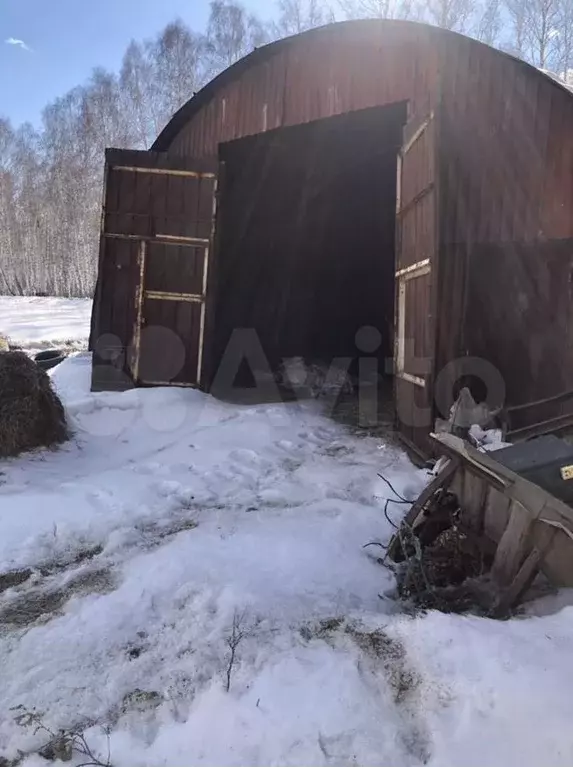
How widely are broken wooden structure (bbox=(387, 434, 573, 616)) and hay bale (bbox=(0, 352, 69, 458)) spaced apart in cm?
309

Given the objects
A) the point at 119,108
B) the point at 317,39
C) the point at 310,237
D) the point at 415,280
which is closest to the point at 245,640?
the point at 415,280

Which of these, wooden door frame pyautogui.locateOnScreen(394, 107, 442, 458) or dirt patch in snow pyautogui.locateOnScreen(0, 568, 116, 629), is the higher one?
wooden door frame pyautogui.locateOnScreen(394, 107, 442, 458)

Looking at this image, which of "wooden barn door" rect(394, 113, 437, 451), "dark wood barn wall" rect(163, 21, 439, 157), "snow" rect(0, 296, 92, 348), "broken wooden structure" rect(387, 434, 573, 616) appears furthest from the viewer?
"snow" rect(0, 296, 92, 348)

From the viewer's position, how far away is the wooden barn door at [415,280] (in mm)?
4688

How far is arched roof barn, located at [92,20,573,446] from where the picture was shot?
446cm

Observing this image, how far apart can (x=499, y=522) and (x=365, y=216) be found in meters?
Result: 7.47

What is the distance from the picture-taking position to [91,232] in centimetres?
2738

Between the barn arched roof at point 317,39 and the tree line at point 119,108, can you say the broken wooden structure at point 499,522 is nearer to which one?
the barn arched roof at point 317,39

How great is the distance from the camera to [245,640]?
7.38 feet

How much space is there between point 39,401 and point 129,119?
24671 millimetres

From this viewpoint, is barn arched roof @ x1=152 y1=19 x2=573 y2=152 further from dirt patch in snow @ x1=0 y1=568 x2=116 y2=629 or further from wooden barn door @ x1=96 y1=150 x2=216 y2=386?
dirt patch in snow @ x1=0 y1=568 x2=116 y2=629

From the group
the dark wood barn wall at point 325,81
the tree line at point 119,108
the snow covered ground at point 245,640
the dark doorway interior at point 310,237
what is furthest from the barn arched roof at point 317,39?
the tree line at point 119,108

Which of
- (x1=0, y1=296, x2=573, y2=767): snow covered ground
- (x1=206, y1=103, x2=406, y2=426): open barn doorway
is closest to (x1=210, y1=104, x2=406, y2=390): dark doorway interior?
(x1=206, y1=103, x2=406, y2=426): open barn doorway

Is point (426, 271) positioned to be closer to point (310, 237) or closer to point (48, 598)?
point (48, 598)
